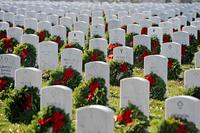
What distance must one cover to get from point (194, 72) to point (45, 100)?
127 inches

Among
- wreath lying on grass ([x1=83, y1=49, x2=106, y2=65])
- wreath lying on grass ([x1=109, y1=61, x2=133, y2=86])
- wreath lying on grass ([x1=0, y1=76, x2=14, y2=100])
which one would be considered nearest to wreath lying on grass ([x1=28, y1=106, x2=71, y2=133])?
wreath lying on grass ([x1=0, y1=76, x2=14, y2=100])

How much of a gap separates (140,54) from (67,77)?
379 cm

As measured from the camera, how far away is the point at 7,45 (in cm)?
1526

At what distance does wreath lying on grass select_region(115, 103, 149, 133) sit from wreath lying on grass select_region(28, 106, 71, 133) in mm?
951

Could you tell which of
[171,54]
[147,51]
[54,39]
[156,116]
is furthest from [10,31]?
[156,116]

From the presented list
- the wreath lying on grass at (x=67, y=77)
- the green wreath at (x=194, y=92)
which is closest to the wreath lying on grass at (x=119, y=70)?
the wreath lying on grass at (x=67, y=77)

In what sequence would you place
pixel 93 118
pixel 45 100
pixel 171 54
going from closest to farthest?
pixel 93 118, pixel 45 100, pixel 171 54

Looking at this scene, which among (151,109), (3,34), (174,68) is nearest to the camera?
(151,109)

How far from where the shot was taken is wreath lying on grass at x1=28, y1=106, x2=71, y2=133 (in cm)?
843

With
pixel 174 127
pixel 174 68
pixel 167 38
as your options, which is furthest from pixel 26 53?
pixel 174 127

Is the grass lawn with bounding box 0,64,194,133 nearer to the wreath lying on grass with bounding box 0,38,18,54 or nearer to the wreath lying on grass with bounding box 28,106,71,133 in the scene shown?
the wreath lying on grass with bounding box 28,106,71,133

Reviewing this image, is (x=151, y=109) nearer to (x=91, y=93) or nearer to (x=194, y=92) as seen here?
(x=194, y=92)

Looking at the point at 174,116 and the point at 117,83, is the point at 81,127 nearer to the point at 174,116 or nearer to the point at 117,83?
the point at 174,116

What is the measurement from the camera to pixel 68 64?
12.1m
